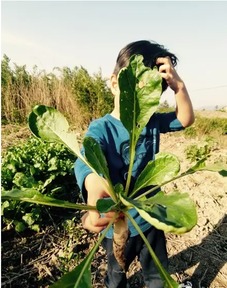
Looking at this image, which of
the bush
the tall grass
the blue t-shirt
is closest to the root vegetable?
the blue t-shirt

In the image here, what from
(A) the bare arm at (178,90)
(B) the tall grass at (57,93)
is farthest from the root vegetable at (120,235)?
(B) the tall grass at (57,93)

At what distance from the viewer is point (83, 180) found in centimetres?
113

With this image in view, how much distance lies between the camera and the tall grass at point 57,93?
7.28 m

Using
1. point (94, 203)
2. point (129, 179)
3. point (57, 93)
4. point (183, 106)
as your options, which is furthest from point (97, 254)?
point (57, 93)

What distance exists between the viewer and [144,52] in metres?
1.47

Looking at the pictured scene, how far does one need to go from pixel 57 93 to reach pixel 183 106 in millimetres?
6575

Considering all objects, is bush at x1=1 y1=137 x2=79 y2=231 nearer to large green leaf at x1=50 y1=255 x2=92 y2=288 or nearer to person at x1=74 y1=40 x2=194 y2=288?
person at x1=74 y1=40 x2=194 y2=288

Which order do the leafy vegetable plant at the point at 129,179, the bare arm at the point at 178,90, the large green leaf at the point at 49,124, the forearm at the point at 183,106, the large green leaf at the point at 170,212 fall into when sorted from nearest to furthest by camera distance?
the large green leaf at the point at 170,212
the leafy vegetable plant at the point at 129,179
the large green leaf at the point at 49,124
the bare arm at the point at 178,90
the forearm at the point at 183,106

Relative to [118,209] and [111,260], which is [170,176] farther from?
[111,260]

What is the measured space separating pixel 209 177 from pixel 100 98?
12.7 ft

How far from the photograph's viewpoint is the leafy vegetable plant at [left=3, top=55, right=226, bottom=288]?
71 cm

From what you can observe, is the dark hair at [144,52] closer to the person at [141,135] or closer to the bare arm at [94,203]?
the person at [141,135]

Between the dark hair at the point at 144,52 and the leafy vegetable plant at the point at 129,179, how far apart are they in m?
0.62

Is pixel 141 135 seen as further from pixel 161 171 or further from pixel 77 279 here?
pixel 77 279
